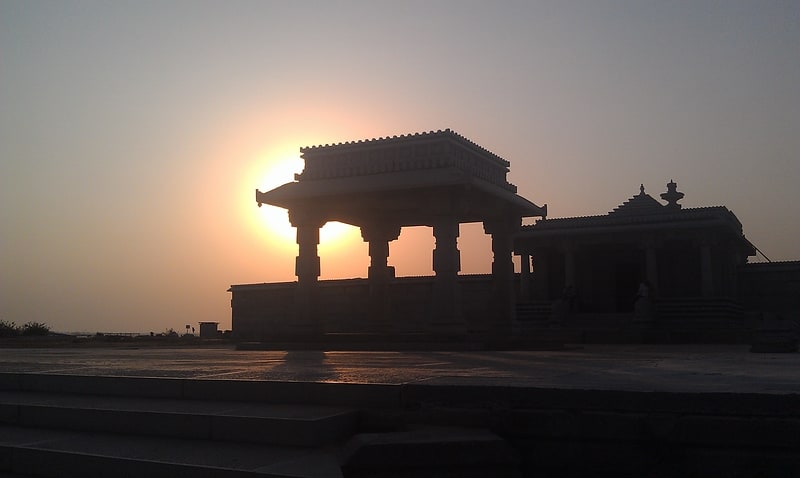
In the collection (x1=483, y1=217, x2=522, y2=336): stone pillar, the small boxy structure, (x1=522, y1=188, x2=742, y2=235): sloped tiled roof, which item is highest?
(x1=522, y1=188, x2=742, y2=235): sloped tiled roof

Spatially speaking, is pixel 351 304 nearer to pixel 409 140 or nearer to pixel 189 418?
pixel 409 140

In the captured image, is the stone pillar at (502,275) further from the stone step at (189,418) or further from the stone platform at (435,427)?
the stone step at (189,418)

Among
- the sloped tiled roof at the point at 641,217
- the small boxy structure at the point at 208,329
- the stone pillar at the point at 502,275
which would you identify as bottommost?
the small boxy structure at the point at 208,329

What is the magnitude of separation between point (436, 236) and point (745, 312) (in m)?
18.7

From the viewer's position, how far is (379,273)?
74.0 feet

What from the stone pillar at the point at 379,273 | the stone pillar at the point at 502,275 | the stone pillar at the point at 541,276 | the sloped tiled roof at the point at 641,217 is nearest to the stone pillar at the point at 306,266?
the stone pillar at the point at 379,273

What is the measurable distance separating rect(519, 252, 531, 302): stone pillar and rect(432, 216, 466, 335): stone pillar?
16.6m

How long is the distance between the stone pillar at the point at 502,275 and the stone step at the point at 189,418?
48.5ft

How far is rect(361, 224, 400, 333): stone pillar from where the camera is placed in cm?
2206

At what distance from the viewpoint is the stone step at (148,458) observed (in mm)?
4480

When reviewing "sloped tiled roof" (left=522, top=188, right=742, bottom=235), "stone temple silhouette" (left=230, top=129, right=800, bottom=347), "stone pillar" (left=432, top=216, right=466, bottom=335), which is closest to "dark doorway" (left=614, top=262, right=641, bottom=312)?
"stone temple silhouette" (left=230, top=129, right=800, bottom=347)

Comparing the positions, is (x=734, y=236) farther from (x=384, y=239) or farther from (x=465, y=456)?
(x=465, y=456)

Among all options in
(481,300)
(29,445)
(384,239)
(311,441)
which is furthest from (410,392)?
(481,300)

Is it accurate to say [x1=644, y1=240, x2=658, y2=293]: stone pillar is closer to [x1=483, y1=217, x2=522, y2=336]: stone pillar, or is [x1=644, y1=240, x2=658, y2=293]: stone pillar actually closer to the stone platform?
[x1=483, y1=217, x2=522, y2=336]: stone pillar
